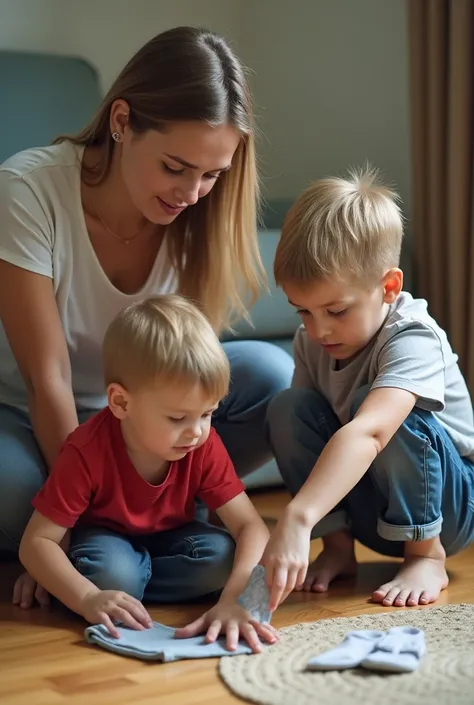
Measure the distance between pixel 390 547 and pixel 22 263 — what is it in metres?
0.71

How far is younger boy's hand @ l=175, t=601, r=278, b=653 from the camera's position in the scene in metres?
1.27

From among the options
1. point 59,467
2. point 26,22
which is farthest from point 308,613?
point 26,22

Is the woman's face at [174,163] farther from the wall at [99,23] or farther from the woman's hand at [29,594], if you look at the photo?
the wall at [99,23]

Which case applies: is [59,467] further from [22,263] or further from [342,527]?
[342,527]

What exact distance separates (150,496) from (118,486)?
0.05m

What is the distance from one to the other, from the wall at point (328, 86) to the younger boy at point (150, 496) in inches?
46.1

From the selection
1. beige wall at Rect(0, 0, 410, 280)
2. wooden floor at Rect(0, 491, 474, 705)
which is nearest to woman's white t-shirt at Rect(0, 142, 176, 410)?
wooden floor at Rect(0, 491, 474, 705)

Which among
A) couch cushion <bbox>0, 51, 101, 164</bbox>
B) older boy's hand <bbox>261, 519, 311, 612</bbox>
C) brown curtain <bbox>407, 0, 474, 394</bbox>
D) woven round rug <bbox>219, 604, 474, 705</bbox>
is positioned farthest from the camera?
couch cushion <bbox>0, 51, 101, 164</bbox>

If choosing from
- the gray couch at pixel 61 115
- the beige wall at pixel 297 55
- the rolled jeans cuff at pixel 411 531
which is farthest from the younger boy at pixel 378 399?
the beige wall at pixel 297 55

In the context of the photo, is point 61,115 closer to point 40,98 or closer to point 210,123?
point 40,98

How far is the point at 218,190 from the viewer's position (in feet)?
5.50

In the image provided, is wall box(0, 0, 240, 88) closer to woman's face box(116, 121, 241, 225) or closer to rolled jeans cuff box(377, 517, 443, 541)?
woman's face box(116, 121, 241, 225)

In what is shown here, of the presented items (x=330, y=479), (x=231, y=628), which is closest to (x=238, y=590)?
(x=231, y=628)

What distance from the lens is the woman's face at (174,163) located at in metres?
1.50
